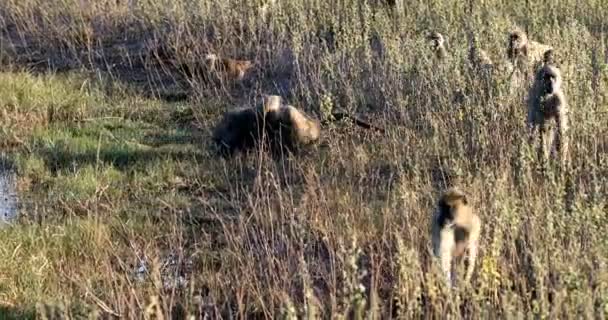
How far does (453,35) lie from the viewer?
8.89 meters

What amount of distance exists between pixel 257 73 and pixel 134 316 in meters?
5.78

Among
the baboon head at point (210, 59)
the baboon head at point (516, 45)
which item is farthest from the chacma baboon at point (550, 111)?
the baboon head at point (210, 59)

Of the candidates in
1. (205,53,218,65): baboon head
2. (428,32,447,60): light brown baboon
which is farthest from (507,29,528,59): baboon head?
(205,53,218,65): baboon head

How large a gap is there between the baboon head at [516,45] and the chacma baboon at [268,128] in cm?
166

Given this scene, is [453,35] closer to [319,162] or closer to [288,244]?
[319,162]

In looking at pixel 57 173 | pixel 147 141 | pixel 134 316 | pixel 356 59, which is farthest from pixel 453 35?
pixel 134 316

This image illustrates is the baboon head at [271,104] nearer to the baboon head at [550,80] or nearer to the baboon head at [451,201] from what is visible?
the baboon head at [550,80]

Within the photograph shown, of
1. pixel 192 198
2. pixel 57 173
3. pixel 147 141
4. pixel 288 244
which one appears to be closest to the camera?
pixel 288 244

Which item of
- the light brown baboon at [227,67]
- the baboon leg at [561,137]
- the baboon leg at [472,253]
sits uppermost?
the baboon leg at [472,253]

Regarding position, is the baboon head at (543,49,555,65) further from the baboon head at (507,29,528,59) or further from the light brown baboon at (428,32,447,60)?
the light brown baboon at (428,32,447,60)

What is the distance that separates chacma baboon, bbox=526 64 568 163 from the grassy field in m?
0.14

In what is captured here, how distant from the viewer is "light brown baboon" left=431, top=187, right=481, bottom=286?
4418 mm

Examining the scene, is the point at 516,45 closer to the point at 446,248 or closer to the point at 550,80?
the point at 550,80

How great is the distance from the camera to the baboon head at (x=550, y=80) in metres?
6.44
